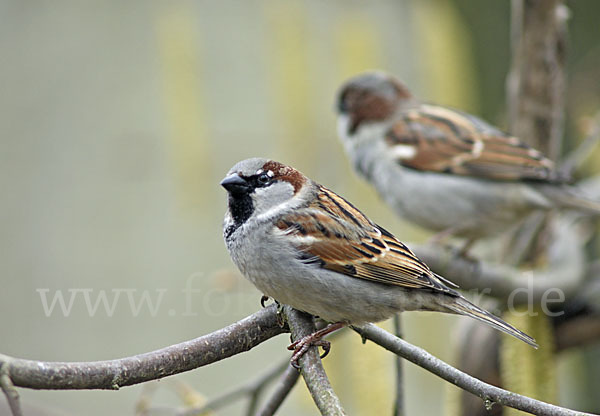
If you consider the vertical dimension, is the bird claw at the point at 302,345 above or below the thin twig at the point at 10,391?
below

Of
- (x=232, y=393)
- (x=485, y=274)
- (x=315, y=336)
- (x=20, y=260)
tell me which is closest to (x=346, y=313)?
(x=315, y=336)

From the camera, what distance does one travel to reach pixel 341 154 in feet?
15.0

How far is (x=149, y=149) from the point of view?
423cm

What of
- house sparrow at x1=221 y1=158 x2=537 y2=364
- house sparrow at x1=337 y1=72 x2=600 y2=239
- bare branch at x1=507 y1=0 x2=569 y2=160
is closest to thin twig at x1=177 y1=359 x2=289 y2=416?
house sparrow at x1=221 y1=158 x2=537 y2=364

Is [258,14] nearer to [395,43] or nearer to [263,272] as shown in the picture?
[395,43]

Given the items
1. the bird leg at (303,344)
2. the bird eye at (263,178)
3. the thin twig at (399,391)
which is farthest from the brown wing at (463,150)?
the bird leg at (303,344)

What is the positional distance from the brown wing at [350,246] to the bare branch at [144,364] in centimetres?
27

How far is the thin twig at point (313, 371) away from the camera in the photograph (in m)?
1.20

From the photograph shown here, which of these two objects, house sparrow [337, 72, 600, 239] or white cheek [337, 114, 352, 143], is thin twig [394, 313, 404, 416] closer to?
house sparrow [337, 72, 600, 239]

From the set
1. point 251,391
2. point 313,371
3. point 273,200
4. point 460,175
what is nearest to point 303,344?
point 313,371

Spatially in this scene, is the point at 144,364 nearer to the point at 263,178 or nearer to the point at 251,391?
the point at 263,178

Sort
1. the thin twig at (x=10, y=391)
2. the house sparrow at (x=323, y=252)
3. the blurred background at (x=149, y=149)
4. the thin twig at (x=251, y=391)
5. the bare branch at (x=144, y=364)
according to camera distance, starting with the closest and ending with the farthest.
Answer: the thin twig at (x=10, y=391) < the bare branch at (x=144, y=364) < the house sparrow at (x=323, y=252) < the thin twig at (x=251, y=391) < the blurred background at (x=149, y=149)

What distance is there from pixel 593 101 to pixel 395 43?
4.68ft

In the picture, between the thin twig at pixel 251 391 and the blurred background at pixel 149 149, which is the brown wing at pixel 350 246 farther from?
the blurred background at pixel 149 149
